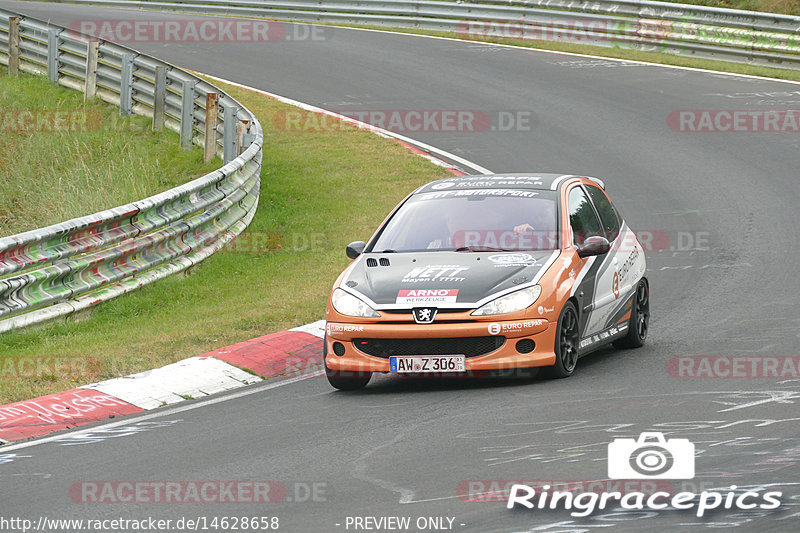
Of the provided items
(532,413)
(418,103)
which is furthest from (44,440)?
(418,103)

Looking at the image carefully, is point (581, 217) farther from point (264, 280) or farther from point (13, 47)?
point (13, 47)

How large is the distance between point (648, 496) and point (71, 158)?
51.3 ft

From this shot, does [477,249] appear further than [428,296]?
Yes

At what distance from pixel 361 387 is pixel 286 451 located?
6.81ft

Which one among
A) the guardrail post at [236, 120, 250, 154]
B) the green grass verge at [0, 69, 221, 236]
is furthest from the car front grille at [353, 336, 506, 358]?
the guardrail post at [236, 120, 250, 154]

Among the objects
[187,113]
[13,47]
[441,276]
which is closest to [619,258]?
[441,276]

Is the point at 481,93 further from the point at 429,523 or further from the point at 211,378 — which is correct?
the point at 429,523

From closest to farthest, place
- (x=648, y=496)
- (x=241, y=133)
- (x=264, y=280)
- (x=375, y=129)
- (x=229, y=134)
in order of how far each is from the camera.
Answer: (x=648, y=496) < (x=264, y=280) < (x=241, y=133) < (x=229, y=134) < (x=375, y=129)

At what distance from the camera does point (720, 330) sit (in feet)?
35.8

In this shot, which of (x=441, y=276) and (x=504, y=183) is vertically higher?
(x=504, y=183)

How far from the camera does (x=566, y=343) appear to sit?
9414mm

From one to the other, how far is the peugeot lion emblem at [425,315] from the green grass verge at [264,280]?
7.75ft

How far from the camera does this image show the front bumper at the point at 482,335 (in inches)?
352

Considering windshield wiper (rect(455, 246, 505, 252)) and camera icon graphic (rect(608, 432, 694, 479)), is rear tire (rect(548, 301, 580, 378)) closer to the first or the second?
windshield wiper (rect(455, 246, 505, 252))
